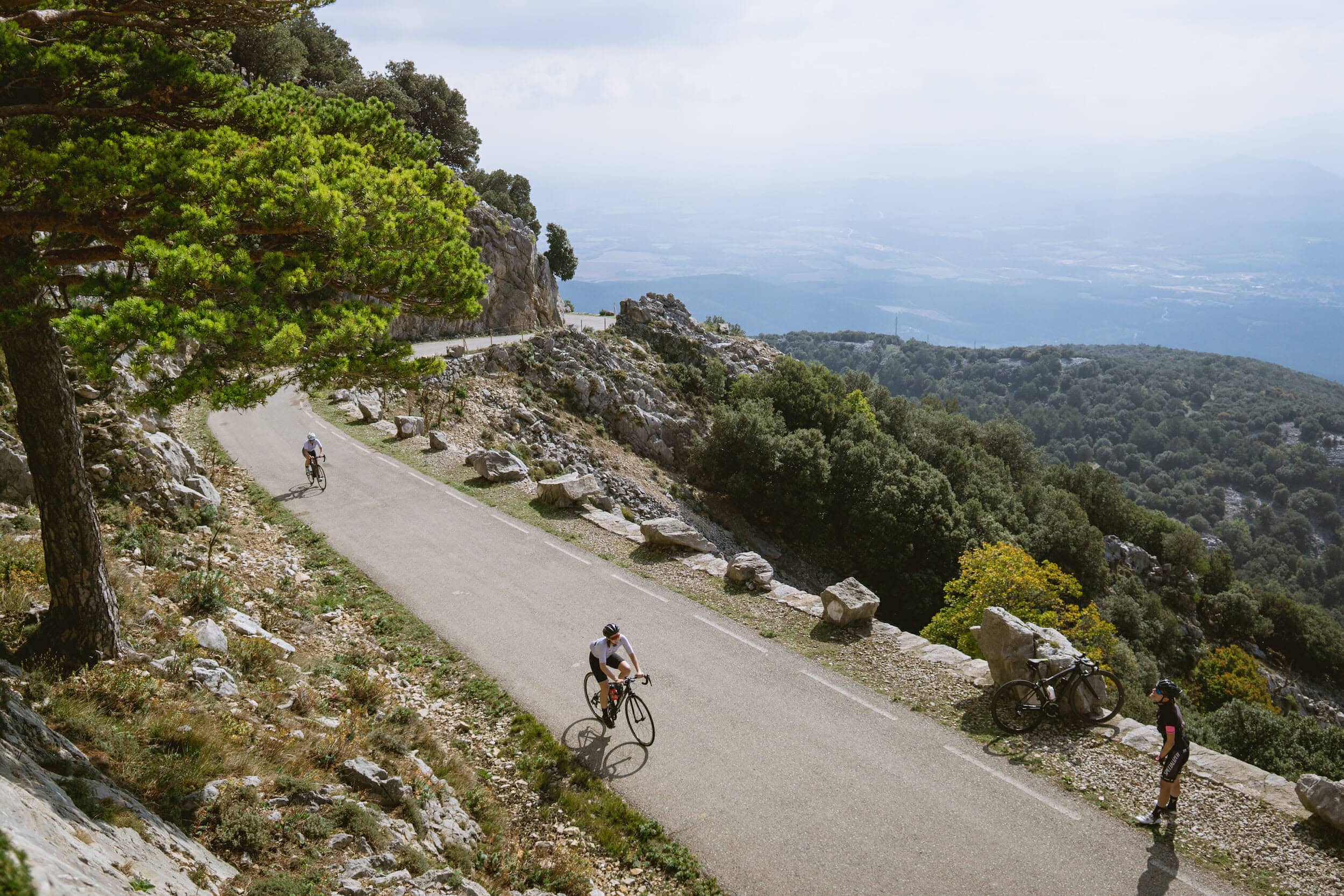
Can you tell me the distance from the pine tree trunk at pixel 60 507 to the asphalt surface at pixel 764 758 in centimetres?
590

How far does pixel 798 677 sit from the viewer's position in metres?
12.2

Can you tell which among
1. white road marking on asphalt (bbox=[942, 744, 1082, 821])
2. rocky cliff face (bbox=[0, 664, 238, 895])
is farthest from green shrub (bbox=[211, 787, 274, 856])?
white road marking on asphalt (bbox=[942, 744, 1082, 821])

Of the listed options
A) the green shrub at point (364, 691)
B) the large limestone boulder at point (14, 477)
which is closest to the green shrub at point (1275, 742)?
the green shrub at point (364, 691)

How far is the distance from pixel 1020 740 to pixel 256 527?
17.2 metres

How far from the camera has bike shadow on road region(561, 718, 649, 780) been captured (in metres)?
9.97

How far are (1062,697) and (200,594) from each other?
45.6 feet

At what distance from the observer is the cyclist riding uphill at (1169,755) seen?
873 cm

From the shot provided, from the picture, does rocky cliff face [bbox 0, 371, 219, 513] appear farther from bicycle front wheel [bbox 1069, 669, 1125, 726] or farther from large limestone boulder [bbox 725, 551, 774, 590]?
bicycle front wheel [bbox 1069, 669, 1125, 726]

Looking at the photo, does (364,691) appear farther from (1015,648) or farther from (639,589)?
(1015,648)

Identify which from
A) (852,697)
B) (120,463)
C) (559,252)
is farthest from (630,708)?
(559,252)

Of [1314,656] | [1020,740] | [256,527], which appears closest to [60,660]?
[256,527]

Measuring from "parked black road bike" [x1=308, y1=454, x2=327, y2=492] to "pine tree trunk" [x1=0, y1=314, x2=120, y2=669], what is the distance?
13691mm

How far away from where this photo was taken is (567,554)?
1744cm

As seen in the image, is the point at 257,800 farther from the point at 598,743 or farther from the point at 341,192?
the point at 341,192
